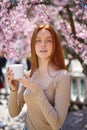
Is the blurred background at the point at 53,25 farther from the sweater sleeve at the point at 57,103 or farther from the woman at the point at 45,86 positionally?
the sweater sleeve at the point at 57,103

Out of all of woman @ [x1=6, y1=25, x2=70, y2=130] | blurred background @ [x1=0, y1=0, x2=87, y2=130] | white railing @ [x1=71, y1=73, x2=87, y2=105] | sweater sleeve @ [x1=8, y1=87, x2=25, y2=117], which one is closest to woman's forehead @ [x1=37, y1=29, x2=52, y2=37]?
woman @ [x1=6, y1=25, x2=70, y2=130]

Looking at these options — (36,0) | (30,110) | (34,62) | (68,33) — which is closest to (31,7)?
(36,0)

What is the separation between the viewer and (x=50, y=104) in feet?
7.62

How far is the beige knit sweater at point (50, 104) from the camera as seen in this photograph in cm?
229

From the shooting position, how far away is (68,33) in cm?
496

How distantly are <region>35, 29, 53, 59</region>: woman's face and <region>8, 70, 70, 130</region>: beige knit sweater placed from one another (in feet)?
0.50

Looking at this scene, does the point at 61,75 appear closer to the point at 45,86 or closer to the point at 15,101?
the point at 45,86

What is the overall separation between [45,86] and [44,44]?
11.0 inches

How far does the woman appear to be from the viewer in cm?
230

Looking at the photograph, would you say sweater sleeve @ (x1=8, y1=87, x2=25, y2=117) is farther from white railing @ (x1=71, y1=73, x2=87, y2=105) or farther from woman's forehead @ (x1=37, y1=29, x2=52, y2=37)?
white railing @ (x1=71, y1=73, x2=87, y2=105)

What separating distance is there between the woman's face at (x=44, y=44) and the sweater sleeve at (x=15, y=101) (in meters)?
0.33

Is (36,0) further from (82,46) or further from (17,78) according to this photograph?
(17,78)

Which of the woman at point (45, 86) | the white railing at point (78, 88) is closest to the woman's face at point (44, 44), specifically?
the woman at point (45, 86)

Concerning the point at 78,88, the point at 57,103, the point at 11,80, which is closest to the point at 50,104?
the point at 57,103
